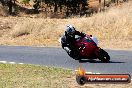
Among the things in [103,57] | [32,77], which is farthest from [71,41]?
[32,77]

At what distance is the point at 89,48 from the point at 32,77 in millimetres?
4826

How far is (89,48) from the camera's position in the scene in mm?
16391

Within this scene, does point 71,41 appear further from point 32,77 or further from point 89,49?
point 32,77

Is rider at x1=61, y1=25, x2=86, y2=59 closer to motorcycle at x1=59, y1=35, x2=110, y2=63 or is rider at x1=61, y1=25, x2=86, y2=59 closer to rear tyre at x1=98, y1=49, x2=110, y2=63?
motorcycle at x1=59, y1=35, x2=110, y2=63

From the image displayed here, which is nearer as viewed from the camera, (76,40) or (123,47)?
(76,40)

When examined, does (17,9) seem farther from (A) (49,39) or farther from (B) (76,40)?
(B) (76,40)

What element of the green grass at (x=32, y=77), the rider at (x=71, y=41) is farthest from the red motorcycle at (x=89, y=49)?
the green grass at (x=32, y=77)

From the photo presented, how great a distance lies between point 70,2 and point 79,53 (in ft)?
168

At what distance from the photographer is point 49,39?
26875 millimetres

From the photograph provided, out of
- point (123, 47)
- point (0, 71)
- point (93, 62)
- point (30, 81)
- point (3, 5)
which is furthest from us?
point (3, 5)

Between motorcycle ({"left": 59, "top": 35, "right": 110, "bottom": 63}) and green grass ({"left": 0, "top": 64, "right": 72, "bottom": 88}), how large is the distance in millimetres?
2822

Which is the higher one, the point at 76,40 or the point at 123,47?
the point at 76,40

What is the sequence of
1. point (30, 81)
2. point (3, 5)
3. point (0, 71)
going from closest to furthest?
point (30, 81) → point (0, 71) → point (3, 5)

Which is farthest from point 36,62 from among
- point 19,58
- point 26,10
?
point 26,10
